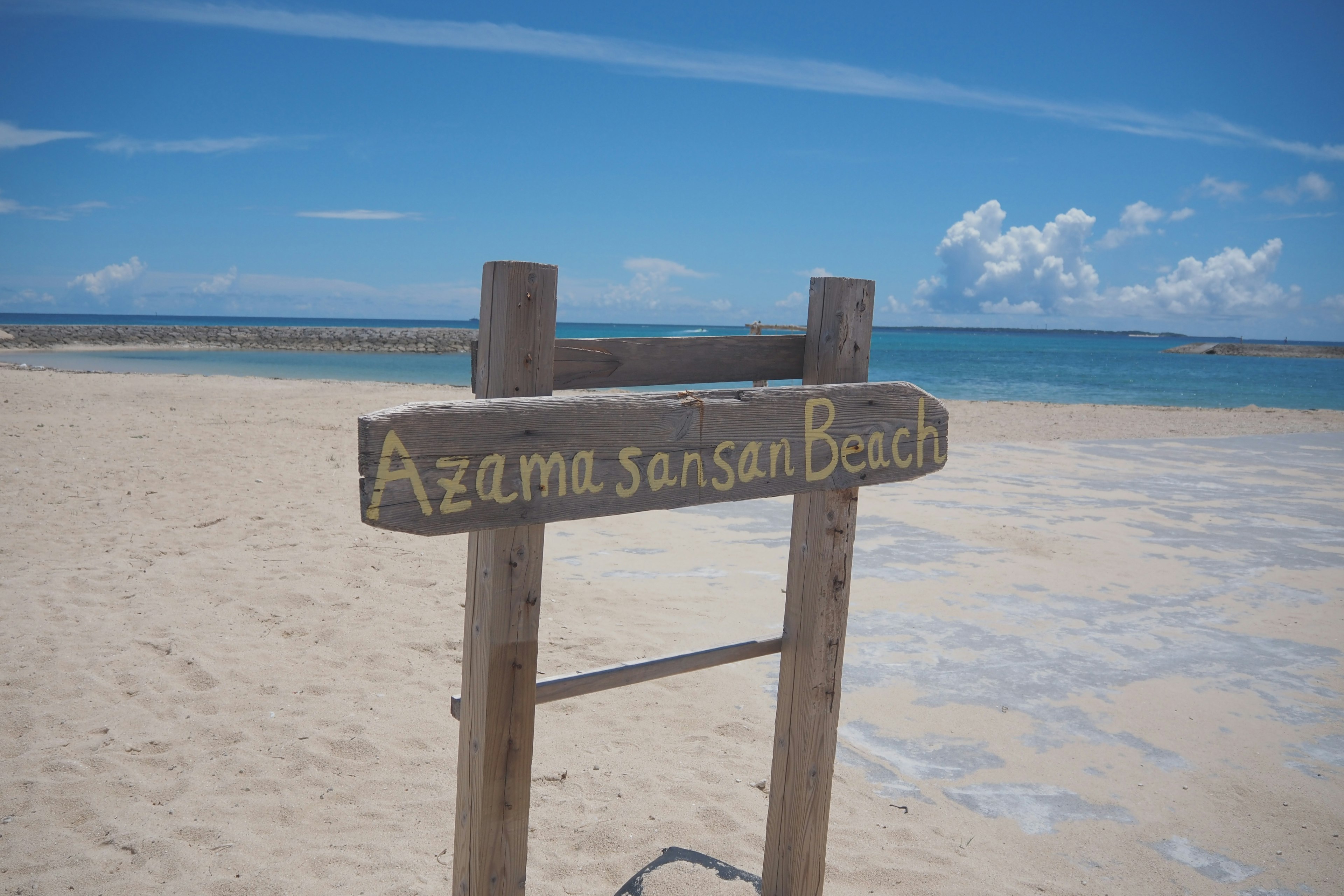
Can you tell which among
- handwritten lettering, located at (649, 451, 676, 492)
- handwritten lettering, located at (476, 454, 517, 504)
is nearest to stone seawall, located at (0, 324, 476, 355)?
handwritten lettering, located at (649, 451, 676, 492)

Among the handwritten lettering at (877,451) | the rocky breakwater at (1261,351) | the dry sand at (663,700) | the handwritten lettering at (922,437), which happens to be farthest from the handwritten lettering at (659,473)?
the rocky breakwater at (1261,351)

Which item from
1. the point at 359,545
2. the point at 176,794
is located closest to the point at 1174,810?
the point at 176,794

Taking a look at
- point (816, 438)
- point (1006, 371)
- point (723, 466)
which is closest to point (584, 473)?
point (723, 466)

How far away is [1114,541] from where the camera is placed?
667cm

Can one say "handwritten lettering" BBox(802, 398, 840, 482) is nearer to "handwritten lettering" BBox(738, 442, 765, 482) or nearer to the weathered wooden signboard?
the weathered wooden signboard

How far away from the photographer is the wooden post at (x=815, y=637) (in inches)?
90.2

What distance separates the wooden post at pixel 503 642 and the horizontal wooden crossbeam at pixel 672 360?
0.28ft

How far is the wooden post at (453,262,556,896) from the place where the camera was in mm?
1763

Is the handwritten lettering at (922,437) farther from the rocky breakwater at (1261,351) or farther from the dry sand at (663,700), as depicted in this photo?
the rocky breakwater at (1261,351)

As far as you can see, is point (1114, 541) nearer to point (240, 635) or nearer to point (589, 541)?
point (589, 541)

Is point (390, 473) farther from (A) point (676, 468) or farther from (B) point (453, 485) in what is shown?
(A) point (676, 468)

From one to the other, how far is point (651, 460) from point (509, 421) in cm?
36

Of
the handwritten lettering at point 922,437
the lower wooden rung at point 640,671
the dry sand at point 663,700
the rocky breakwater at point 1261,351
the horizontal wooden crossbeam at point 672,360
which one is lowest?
the dry sand at point 663,700

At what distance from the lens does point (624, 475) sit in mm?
1817
